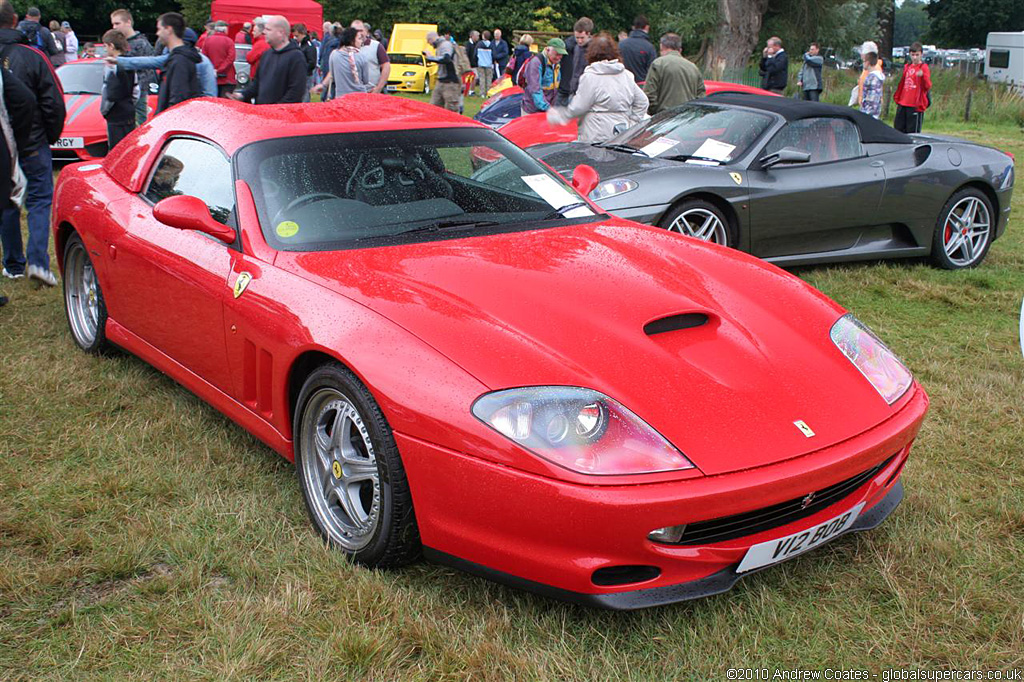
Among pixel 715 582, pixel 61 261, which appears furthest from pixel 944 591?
pixel 61 261

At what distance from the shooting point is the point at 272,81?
869cm

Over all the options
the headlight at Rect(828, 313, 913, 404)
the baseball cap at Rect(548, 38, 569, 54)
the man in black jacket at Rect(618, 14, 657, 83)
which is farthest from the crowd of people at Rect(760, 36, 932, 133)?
the headlight at Rect(828, 313, 913, 404)

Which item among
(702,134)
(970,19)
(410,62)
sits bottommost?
(702,134)

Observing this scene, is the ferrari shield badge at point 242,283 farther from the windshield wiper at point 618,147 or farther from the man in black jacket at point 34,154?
the windshield wiper at point 618,147

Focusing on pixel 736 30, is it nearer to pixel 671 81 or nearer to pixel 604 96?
pixel 671 81

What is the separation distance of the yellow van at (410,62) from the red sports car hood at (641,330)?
26107 mm

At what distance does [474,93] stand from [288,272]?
25.3 m

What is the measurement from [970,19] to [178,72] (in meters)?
55.6

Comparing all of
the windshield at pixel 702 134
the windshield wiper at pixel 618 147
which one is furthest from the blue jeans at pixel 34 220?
the windshield at pixel 702 134

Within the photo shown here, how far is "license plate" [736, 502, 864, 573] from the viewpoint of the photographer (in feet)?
8.63

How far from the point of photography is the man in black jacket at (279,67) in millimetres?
8617

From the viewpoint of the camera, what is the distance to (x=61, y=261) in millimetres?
5145

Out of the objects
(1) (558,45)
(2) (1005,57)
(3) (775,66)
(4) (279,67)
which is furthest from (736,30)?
(4) (279,67)

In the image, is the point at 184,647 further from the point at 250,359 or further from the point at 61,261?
the point at 61,261
